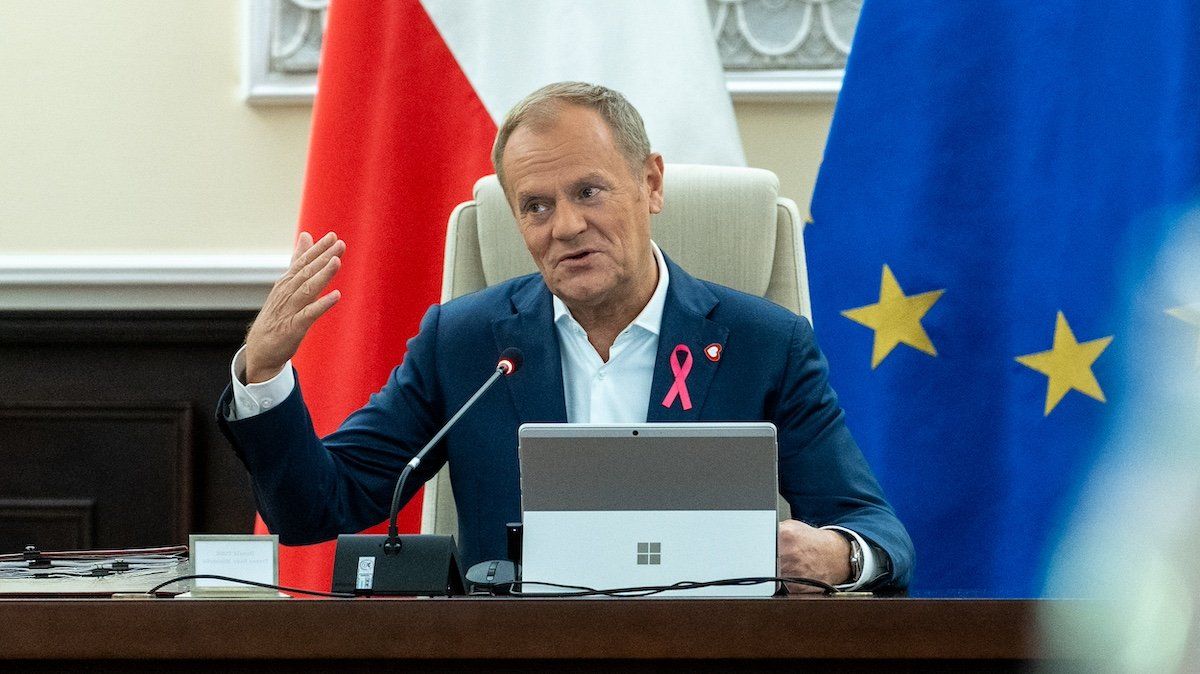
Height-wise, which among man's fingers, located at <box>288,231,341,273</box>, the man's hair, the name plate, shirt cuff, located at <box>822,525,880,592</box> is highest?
the man's hair

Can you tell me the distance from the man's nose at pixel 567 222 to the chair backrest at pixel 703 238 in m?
0.20

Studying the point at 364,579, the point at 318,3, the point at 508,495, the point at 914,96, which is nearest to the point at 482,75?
the point at 318,3

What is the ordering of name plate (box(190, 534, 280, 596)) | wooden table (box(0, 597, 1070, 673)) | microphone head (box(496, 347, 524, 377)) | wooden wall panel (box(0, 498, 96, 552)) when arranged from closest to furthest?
wooden table (box(0, 597, 1070, 673)) < name plate (box(190, 534, 280, 596)) < microphone head (box(496, 347, 524, 377)) < wooden wall panel (box(0, 498, 96, 552))

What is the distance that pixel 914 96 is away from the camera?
227 cm

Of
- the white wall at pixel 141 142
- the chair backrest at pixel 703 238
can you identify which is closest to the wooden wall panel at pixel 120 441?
the white wall at pixel 141 142

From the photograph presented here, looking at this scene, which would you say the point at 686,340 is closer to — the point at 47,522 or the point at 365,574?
the point at 365,574

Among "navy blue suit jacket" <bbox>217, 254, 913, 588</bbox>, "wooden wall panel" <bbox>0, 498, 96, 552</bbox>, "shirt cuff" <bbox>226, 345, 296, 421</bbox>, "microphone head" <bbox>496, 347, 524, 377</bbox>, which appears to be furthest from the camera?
"wooden wall panel" <bbox>0, 498, 96, 552</bbox>

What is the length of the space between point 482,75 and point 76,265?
3.04 feet

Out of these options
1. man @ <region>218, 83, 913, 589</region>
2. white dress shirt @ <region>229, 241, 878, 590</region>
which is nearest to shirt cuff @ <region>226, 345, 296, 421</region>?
man @ <region>218, 83, 913, 589</region>

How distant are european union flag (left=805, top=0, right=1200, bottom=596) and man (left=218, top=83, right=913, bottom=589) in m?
0.47

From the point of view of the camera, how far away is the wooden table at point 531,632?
0.93 metres

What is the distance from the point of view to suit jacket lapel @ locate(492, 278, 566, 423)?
1.75 meters

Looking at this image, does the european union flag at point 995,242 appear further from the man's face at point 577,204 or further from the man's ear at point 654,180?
the man's face at point 577,204

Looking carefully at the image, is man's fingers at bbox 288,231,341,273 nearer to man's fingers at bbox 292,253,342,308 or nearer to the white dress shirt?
man's fingers at bbox 292,253,342,308
